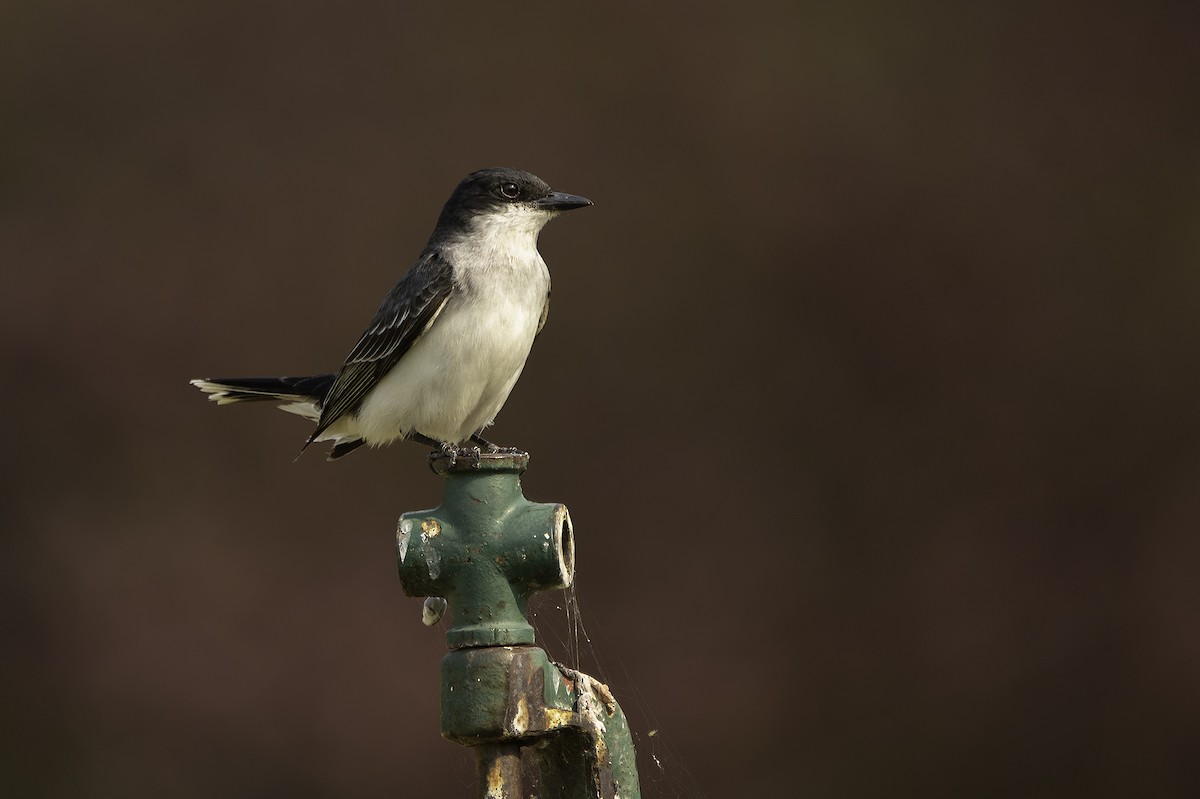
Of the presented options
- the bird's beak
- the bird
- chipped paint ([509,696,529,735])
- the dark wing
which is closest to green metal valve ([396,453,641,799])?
chipped paint ([509,696,529,735])

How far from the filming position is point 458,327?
405 cm

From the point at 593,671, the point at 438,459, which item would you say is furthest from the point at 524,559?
the point at 593,671

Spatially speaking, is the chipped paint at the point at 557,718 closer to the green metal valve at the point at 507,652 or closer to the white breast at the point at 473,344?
the green metal valve at the point at 507,652

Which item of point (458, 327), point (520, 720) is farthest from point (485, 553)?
point (458, 327)

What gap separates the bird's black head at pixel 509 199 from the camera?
4277 mm

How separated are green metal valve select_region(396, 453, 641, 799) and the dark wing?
1607 mm

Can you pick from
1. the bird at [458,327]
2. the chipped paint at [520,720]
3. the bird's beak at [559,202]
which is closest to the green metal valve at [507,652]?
the chipped paint at [520,720]

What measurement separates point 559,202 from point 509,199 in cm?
16

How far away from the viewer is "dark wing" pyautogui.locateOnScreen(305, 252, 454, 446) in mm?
4109

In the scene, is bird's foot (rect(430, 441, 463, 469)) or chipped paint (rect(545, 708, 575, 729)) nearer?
chipped paint (rect(545, 708, 575, 729))

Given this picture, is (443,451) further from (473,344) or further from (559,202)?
(559,202)

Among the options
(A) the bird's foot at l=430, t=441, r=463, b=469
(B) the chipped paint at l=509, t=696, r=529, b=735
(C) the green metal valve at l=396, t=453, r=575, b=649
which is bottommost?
(B) the chipped paint at l=509, t=696, r=529, b=735

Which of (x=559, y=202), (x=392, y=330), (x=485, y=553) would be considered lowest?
(x=485, y=553)

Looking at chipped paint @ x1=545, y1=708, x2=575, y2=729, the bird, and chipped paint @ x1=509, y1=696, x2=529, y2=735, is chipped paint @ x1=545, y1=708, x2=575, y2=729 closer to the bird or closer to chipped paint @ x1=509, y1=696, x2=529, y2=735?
chipped paint @ x1=509, y1=696, x2=529, y2=735
